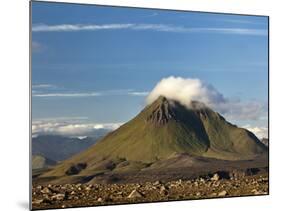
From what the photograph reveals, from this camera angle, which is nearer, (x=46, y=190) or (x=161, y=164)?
(x=46, y=190)

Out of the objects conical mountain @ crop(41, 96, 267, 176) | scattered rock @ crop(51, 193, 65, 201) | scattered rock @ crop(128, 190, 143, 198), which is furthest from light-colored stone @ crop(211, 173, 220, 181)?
scattered rock @ crop(51, 193, 65, 201)

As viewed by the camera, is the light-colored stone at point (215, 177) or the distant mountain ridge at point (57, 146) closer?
the distant mountain ridge at point (57, 146)

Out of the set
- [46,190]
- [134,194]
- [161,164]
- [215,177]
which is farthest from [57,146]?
[215,177]

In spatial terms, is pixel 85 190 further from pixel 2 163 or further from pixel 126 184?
pixel 2 163

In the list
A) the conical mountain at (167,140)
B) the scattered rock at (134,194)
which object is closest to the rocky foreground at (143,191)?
the scattered rock at (134,194)

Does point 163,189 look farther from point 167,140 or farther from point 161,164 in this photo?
point 167,140

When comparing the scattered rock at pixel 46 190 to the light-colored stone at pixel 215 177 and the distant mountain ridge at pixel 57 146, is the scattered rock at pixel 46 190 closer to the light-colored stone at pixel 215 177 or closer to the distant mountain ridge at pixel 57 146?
the distant mountain ridge at pixel 57 146
